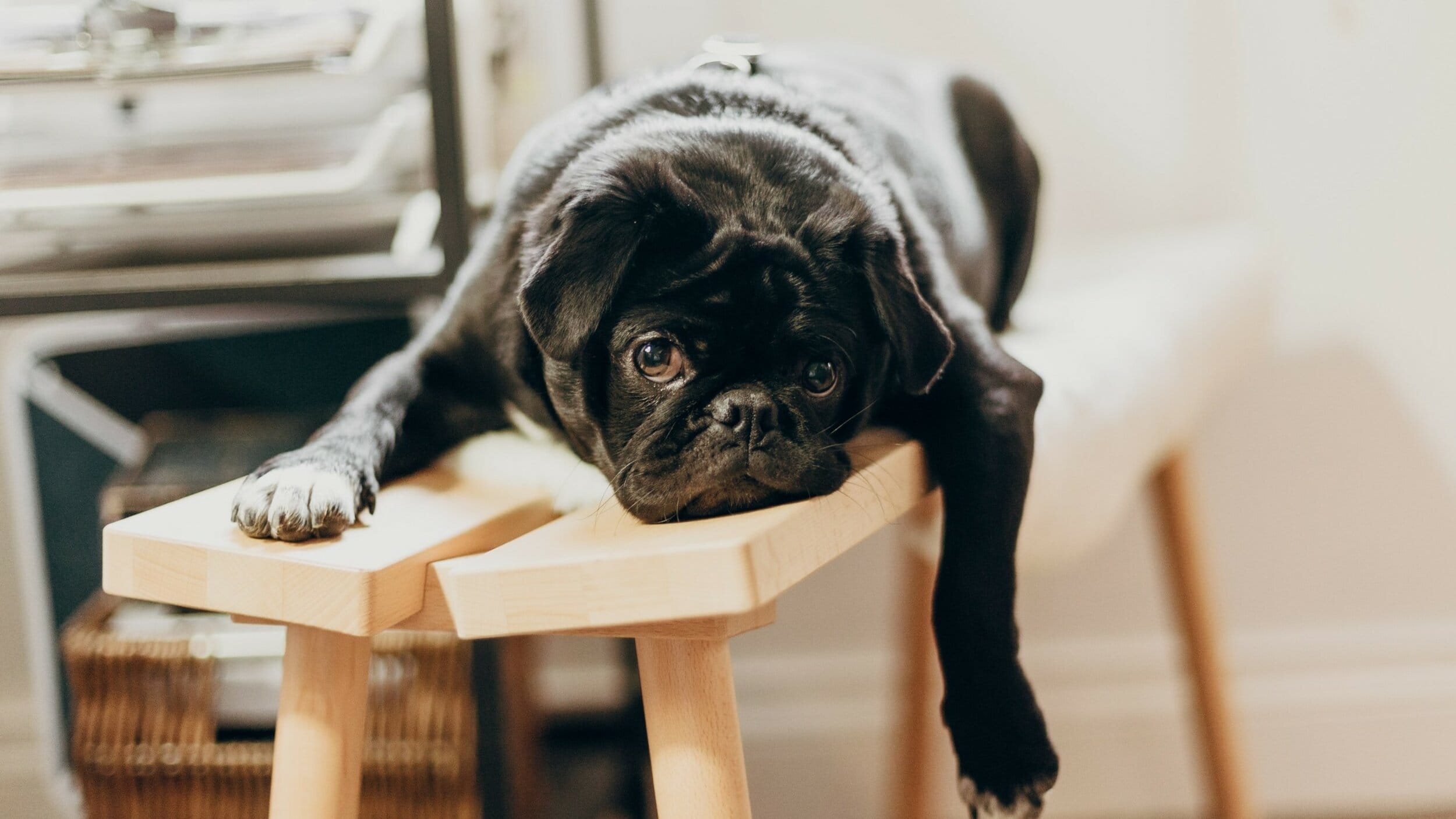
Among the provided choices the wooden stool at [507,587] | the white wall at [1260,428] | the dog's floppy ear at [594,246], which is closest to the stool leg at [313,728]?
the wooden stool at [507,587]

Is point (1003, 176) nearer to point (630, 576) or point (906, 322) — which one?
point (906, 322)

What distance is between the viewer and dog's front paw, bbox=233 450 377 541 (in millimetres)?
651

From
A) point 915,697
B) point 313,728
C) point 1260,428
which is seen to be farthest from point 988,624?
point 1260,428

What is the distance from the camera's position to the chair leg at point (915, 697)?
5.10 feet

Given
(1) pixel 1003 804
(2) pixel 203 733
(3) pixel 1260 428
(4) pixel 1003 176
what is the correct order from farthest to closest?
(3) pixel 1260 428
(4) pixel 1003 176
(2) pixel 203 733
(1) pixel 1003 804

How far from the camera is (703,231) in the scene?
79 cm

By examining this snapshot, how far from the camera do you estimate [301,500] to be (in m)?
0.66

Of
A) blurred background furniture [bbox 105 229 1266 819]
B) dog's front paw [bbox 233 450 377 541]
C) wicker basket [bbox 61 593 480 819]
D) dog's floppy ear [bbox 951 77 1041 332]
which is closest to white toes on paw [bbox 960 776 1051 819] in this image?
blurred background furniture [bbox 105 229 1266 819]

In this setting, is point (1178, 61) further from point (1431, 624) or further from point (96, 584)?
point (96, 584)

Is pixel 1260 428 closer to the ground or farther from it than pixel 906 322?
closer to the ground

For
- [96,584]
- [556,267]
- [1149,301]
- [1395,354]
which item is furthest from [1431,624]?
[96,584]

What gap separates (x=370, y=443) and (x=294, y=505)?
0.15 metres

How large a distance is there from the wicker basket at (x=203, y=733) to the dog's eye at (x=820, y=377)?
580mm

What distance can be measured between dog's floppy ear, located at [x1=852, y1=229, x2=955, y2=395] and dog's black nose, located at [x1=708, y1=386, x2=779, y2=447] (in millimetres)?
102
